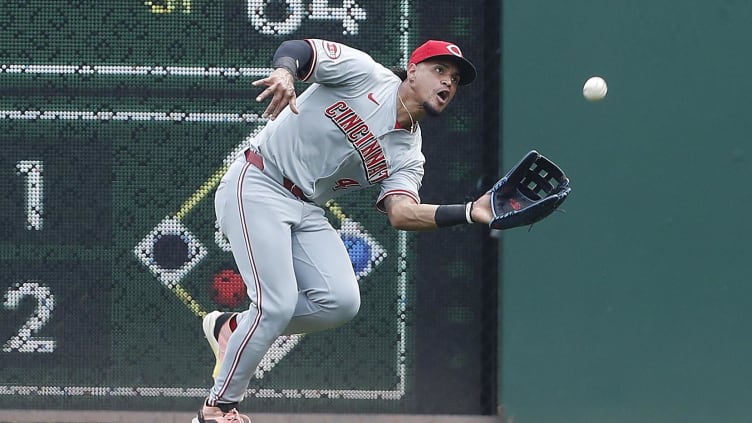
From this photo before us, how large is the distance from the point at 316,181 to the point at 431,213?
519 millimetres

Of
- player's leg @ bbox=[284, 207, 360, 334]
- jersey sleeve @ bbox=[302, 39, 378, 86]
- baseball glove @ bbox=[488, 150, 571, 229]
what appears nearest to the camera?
baseball glove @ bbox=[488, 150, 571, 229]

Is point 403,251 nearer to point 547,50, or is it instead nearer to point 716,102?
point 547,50

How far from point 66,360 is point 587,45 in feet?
9.16

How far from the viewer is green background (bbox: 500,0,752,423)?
5758 mm

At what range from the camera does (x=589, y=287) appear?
577 centimetres

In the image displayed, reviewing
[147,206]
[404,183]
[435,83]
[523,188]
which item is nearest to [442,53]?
A: [435,83]

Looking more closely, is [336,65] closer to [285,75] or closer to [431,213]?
[285,75]

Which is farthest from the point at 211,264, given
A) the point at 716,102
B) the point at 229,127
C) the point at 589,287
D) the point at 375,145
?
the point at 716,102

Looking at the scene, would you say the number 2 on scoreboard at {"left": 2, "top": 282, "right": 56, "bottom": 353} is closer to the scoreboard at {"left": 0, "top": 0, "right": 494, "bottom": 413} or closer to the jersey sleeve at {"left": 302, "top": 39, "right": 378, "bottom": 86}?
the scoreboard at {"left": 0, "top": 0, "right": 494, "bottom": 413}

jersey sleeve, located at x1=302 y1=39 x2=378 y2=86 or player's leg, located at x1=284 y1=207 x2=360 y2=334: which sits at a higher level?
jersey sleeve, located at x1=302 y1=39 x2=378 y2=86

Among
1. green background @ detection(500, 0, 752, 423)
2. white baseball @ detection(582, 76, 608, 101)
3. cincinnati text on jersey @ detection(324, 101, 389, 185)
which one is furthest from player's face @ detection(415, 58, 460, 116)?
green background @ detection(500, 0, 752, 423)

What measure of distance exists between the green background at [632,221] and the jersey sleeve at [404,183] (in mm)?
1019

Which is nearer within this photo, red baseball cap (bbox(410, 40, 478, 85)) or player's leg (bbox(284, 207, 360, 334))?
red baseball cap (bbox(410, 40, 478, 85))

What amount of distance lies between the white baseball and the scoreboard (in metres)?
0.66
